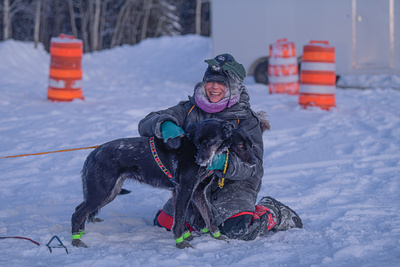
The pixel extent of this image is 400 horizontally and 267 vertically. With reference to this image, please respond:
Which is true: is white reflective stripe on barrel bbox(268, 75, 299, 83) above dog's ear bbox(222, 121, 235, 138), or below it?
above

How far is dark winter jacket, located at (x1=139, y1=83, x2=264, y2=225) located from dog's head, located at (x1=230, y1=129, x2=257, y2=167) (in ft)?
0.64

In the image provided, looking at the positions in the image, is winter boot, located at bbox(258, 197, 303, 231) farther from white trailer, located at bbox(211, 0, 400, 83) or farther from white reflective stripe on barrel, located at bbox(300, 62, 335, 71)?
white trailer, located at bbox(211, 0, 400, 83)

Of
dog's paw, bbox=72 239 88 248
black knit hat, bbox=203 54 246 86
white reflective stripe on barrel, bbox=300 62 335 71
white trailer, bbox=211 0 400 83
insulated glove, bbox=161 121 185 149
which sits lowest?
dog's paw, bbox=72 239 88 248

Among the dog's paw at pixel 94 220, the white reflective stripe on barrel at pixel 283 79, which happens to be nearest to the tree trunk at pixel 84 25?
the white reflective stripe on barrel at pixel 283 79

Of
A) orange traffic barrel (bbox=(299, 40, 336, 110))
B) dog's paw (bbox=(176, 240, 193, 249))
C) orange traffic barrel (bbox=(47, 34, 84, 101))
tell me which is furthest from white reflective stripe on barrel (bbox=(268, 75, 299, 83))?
dog's paw (bbox=(176, 240, 193, 249))

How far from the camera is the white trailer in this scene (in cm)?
1172

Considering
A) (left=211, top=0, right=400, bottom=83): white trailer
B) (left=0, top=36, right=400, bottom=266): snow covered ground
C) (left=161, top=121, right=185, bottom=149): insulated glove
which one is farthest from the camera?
(left=211, top=0, right=400, bottom=83): white trailer

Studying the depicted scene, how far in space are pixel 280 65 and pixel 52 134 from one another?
599 cm

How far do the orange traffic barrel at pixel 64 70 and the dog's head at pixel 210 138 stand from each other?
22.2 ft

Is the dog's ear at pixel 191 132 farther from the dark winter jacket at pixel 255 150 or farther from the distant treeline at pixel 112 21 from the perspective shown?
the distant treeline at pixel 112 21

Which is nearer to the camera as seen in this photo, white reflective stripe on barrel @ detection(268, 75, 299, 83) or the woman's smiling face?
the woman's smiling face

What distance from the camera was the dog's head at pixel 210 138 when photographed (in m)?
3.10

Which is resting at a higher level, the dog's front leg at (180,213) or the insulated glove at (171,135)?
the insulated glove at (171,135)

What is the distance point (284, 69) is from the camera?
10984 millimetres
